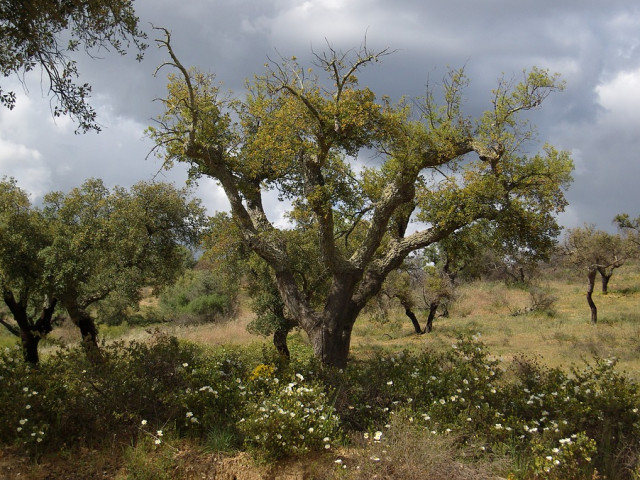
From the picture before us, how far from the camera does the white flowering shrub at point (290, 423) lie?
18.0 feet

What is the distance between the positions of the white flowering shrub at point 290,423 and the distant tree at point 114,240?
28.5ft

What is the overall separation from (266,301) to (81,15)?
1092 cm

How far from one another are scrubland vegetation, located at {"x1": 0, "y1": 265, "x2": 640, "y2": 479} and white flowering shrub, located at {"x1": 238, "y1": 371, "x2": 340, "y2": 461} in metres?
0.02

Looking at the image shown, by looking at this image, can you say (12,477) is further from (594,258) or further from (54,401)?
(594,258)

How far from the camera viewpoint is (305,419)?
586cm

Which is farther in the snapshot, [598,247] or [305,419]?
[598,247]

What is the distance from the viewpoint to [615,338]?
20.3 m

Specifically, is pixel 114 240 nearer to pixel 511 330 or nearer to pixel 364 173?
pixel 364 173

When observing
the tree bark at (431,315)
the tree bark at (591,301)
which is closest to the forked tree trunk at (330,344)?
the tree bark at (431,315)

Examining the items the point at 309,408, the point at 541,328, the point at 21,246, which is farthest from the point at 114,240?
the point at 541,328

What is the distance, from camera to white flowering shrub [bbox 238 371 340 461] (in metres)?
5.50

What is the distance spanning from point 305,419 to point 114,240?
977 cm

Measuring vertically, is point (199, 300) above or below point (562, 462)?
above

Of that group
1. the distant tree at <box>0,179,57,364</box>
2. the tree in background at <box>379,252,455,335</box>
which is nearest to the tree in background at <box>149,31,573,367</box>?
the distant tree at <box>0,179,57,364</box>
